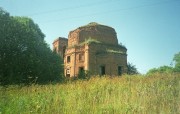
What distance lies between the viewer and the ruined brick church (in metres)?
36.8

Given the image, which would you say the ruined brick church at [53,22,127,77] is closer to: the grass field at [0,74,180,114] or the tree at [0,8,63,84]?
the tree at [0,8,63,84]

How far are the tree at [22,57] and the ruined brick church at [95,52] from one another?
29.8 feet

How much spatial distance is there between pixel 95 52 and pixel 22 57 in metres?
14.2

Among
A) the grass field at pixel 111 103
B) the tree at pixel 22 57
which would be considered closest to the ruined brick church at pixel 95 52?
the tree at pixel 22 57

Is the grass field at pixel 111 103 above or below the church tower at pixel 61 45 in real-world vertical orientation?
below

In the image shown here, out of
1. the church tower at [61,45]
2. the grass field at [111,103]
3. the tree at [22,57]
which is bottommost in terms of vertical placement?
the grass field at [111,103]

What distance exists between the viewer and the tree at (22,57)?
24.7m

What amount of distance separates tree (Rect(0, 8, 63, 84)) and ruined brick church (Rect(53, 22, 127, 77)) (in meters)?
9.09

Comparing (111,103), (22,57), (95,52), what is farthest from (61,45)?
(111,103)

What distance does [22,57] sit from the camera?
25844mm

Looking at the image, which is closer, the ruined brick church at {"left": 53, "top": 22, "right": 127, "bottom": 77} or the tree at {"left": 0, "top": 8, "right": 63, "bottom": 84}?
the tree at {"left": 0, "top": 8, "right": 63, "bottom": 84}

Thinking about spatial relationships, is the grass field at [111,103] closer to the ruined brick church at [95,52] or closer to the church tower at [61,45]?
the ruined brick church at [95,52]

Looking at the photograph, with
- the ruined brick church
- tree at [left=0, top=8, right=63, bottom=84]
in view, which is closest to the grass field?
tree at [left=0, top=8, right=63, bottom=84]

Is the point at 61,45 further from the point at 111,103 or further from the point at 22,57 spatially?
the point at 111,103
